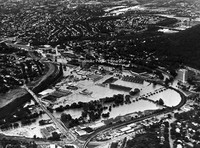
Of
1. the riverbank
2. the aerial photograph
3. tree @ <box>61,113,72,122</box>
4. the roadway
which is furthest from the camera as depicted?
the riverbank

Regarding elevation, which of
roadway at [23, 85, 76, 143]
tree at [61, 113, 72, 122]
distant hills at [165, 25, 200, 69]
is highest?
distant hills at [165, 25, 200, 69]

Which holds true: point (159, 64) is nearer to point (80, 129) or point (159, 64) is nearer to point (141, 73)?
point (141, 73)

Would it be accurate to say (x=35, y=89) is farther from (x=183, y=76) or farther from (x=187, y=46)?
(x=187, y=46)

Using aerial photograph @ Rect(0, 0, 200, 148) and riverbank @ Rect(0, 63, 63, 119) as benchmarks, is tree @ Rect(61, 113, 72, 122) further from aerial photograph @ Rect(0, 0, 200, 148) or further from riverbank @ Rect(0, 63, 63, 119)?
riverbank @ Rect(0, 63, 63, 119)

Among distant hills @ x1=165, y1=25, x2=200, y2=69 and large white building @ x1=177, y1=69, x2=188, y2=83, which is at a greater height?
distant hills @ x1=165, y1=25, x2=200, y2=69

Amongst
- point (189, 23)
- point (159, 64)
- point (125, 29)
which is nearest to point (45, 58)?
point (159, 64)

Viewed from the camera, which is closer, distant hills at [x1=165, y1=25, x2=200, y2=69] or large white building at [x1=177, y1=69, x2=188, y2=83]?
large white building at [x1=177, y1=69, x2=188, y2=83]

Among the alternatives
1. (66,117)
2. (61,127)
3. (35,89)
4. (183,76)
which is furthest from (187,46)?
(61,127)

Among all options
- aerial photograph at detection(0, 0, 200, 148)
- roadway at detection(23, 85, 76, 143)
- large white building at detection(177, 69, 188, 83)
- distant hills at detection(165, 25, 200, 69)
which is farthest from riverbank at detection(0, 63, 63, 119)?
distant hills at detection(165, 25, 200, 69)

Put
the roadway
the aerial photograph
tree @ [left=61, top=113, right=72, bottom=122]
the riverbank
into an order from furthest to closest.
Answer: the riverbank, tree @ [left=61, top=113, right=72, bottom=122], the aerial photograph, the roadway
